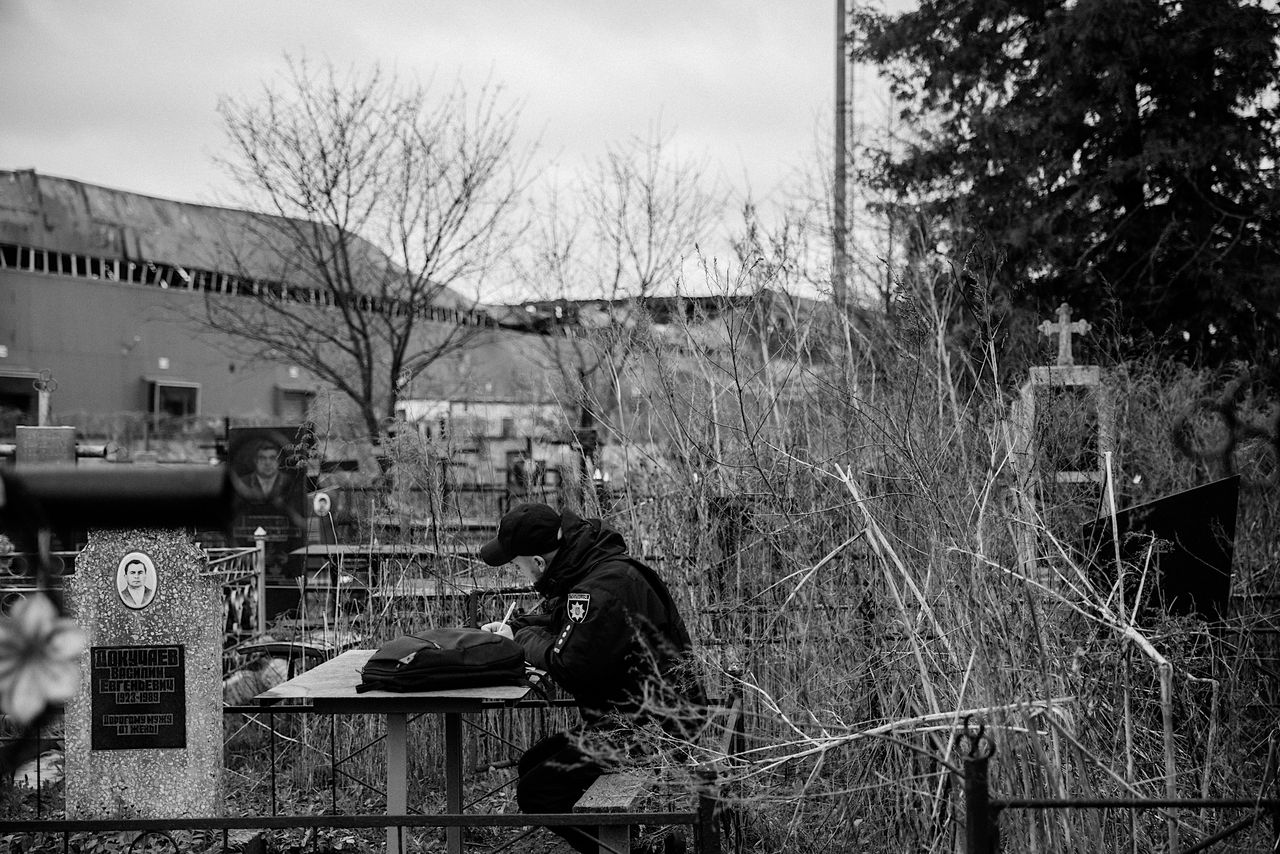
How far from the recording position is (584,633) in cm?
397

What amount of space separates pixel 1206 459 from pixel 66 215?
39.9 meters

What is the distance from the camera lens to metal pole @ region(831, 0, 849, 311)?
980 centimetres

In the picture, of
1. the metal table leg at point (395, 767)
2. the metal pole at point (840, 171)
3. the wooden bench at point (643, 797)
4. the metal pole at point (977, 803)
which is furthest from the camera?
the metal pole at point (840, 171)

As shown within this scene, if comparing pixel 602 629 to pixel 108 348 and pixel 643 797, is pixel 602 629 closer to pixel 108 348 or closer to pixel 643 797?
pixel 643 797

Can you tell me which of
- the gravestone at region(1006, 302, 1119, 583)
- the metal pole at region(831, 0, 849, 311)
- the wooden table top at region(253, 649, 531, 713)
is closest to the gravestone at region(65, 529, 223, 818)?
the wooden table top at region(253, 649, 531, 713)

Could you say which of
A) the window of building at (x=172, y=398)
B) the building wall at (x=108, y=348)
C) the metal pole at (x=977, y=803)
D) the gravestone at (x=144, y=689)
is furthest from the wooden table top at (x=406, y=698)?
the window of building at (x=172, y=398)

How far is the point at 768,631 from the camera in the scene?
16.0ft

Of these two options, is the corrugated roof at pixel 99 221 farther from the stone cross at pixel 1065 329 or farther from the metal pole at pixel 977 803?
the metal pole at pixel 977 803

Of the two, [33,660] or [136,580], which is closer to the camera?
[33,660]

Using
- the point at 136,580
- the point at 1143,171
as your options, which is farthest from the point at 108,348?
the point at 136,580

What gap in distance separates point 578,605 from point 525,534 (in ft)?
1.26

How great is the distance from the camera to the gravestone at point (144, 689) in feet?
15.5

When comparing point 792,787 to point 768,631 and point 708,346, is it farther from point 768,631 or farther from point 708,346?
point 708,346

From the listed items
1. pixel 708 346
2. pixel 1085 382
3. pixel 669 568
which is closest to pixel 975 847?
pixel 669 568
